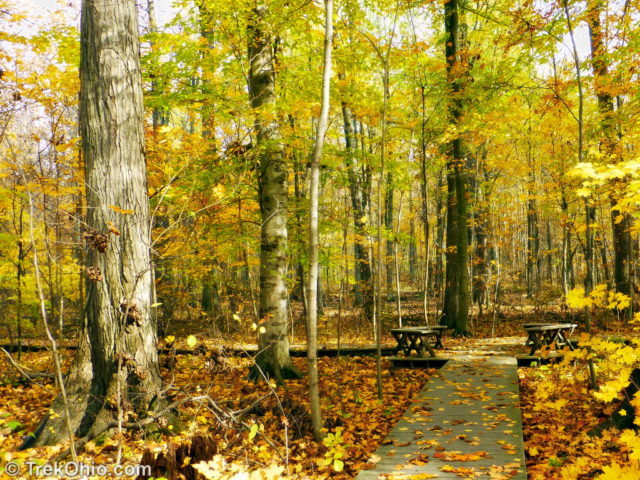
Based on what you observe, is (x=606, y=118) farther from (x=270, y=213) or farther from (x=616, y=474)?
(x=616, y=474)

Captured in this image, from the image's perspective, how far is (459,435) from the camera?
472 cm

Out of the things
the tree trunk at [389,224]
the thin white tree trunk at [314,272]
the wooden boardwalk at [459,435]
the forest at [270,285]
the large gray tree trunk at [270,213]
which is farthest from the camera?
the tree trunk at [389,224]

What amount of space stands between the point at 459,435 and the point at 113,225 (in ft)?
14.7

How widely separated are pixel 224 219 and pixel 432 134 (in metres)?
6.93

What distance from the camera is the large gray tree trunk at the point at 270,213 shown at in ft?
23.9

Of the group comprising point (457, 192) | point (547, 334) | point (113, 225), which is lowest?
point (547, 334)

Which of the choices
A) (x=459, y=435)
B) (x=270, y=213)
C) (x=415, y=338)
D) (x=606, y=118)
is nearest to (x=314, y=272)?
(x=459, y=435)

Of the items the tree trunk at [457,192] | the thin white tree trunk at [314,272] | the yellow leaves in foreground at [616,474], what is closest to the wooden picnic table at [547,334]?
the tree trunk at [457,192]

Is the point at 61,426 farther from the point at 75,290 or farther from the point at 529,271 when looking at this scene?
the point at 529,271

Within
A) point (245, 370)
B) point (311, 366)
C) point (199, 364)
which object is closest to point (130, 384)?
point (311, 366)

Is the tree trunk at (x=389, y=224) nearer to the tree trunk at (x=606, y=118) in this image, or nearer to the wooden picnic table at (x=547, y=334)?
the wooden picnic table at (x=547, y=334)

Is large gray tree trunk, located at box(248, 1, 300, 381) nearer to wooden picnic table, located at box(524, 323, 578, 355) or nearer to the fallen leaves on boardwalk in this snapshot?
the fallen leaves on boardwalk

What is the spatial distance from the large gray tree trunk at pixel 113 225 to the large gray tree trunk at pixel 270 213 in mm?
2441

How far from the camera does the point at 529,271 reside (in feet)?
68.8
